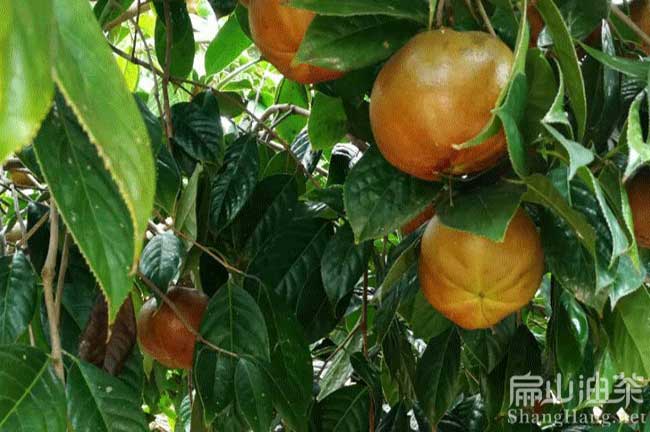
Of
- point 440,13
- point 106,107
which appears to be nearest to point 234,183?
point 440,13

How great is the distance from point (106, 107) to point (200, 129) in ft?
2.91

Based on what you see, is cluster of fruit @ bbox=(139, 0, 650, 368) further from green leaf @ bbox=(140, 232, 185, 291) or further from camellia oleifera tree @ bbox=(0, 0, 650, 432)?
green leaf @ bbox=(140, 232, 185, 291)

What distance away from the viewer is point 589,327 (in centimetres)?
109

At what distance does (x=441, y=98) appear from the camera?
741 millimetres

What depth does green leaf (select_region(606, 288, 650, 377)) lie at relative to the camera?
0.96 m

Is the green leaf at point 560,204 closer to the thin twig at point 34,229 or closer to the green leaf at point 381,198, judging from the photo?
the green leaf at point 381,198

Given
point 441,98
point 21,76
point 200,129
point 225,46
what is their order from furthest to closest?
point 225,46
point 200,129
point 441,98
point 21,76

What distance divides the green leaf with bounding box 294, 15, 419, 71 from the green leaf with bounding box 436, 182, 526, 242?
160 millimetres

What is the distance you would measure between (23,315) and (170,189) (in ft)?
0.71

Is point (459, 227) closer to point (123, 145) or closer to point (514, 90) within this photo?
point (514, 90)

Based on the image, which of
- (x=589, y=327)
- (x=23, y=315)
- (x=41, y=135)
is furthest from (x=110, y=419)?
(x=589, y=327)

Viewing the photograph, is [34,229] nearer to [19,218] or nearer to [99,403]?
[19,218]

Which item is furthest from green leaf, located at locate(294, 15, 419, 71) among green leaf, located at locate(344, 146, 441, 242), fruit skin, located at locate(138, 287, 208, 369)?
fruit skin, located at locate(138, 287, 208, 369)

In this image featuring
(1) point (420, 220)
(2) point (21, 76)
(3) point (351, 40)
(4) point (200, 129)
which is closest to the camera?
(2) point (21, 76)
